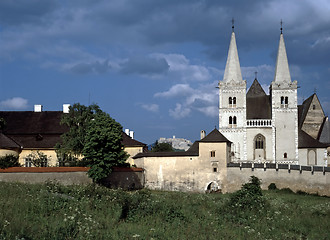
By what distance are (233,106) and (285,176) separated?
82.6 ft

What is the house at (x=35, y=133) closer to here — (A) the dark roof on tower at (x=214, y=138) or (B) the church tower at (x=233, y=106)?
(A) the dark roof on tower at (x=214, y=138)

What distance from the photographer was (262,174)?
1800 inches

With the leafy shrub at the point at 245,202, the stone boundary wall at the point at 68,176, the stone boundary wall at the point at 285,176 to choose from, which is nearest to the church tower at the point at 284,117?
the stone boundary wall at the point at 285,176

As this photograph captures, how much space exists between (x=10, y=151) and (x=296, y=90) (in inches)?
1799

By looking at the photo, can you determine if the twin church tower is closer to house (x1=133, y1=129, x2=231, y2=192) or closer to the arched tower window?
the arched tower window

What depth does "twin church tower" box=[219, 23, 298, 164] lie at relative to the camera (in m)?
66.7

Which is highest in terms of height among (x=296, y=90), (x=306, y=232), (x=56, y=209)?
(x=296, y=90)

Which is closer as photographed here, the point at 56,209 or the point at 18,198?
the point at 56,209

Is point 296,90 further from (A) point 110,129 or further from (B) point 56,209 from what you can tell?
(B) point 56,209

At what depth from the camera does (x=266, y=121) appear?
221 feet

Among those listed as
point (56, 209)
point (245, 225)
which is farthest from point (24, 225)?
point (245, 225)

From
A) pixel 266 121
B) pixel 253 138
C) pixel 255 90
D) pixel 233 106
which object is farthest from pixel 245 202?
pixel 255 90

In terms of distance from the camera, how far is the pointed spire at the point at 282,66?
227 ft

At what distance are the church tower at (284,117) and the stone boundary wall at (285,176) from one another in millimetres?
21539
